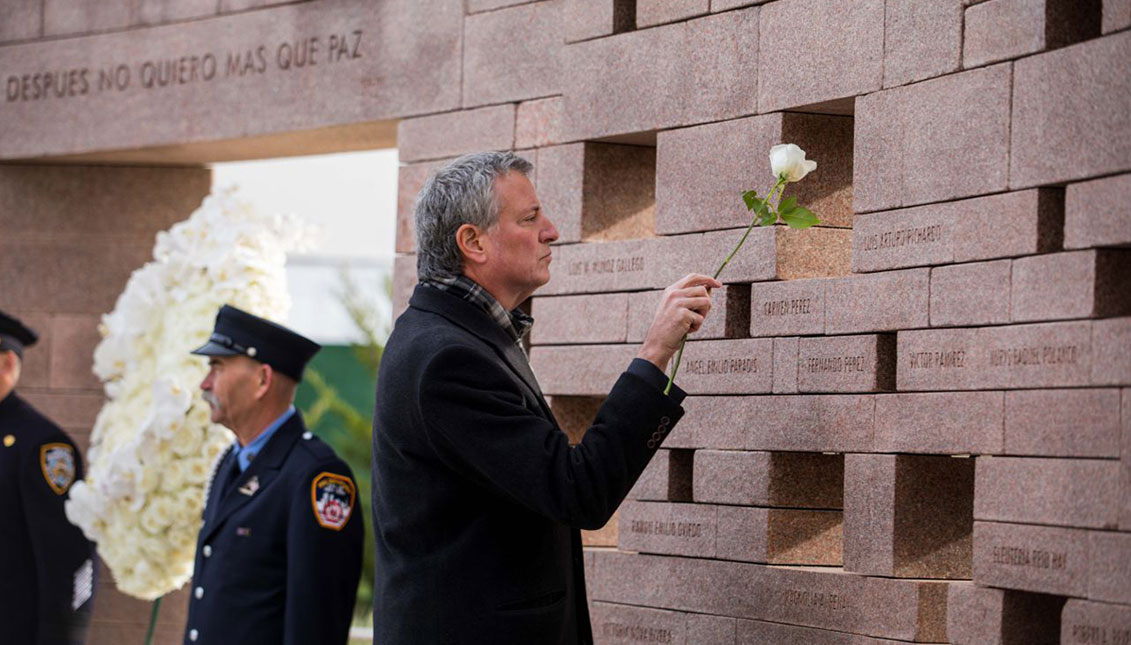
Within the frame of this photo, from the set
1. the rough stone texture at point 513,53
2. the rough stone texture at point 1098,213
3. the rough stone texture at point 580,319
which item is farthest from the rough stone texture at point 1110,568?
the rough stone texture at point 513,53

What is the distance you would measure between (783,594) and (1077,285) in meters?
1.00

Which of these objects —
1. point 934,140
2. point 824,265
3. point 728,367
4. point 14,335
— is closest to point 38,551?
point 14,335

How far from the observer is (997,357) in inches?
128

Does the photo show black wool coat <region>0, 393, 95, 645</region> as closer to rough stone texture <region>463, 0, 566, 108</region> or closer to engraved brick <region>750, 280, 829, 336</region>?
rough stone texture <region>463, 0, 566, 108</region>

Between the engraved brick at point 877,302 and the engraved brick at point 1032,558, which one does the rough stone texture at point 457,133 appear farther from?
the engraved brick at point 1032,558

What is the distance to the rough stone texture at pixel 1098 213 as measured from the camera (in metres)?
3.00

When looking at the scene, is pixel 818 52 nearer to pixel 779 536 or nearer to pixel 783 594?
pixel 779 536

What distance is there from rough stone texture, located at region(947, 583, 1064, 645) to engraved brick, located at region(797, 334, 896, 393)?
46 cm

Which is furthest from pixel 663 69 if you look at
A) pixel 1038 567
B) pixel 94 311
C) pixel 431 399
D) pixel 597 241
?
pixel 94 311

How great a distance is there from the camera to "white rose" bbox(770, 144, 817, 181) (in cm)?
335

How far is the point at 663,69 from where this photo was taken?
4.10 meters

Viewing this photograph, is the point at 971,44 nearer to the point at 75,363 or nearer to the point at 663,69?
the point at 663,69

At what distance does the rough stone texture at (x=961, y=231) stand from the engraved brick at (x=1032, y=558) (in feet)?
1.68

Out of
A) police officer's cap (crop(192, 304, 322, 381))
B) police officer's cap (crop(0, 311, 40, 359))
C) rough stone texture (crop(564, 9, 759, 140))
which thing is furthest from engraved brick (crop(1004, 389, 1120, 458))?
police officer's cap (crop(0, 311, 40, 359))
